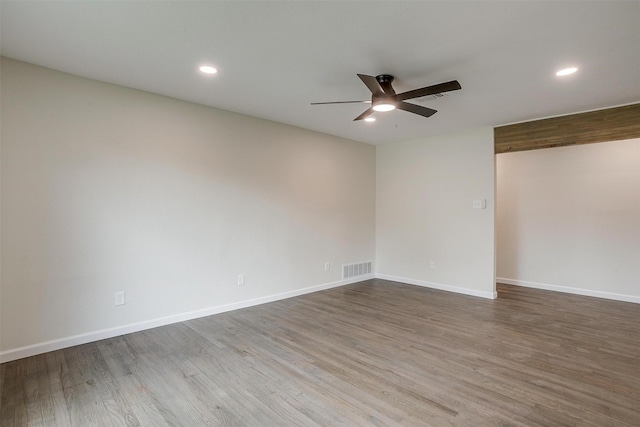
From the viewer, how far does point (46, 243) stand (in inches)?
111

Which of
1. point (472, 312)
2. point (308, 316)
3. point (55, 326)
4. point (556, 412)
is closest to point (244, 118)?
point (308, 316)

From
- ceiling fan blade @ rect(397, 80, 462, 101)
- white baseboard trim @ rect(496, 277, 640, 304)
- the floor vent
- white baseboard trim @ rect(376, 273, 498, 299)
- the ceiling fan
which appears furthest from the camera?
the floor vent

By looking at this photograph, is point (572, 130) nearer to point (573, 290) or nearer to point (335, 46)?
point (573, 290)

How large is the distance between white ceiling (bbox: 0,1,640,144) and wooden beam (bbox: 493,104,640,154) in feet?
0.69

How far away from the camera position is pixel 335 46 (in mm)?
2387

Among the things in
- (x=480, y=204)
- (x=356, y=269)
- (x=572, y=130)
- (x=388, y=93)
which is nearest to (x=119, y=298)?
(x=388, y=93)

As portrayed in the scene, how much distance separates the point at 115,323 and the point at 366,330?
2.60 m

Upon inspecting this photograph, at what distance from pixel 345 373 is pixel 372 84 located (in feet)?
7.69

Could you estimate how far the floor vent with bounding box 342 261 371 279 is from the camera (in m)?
5.59

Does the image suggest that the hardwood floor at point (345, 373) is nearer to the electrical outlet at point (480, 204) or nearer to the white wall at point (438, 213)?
the white wall at point (438, 213)

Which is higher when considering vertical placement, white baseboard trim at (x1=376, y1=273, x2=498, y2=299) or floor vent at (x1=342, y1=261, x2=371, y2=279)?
floor vent at (x1=342, y1=261, x2=371, y2=279)

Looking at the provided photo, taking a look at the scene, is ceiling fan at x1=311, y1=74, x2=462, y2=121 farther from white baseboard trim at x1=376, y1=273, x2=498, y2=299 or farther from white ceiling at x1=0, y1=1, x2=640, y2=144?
white baseboard trim at x1=376, y1=273, x2=498, y2=299

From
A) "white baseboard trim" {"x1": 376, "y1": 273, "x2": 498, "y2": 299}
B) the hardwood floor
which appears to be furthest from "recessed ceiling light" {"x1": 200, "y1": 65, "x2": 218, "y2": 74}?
"white baseboard trim" {"x1": 376, "y1": 273, "x2": 498, "y2": 299}

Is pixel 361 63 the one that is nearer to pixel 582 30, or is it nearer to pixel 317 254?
pixel 582 30
